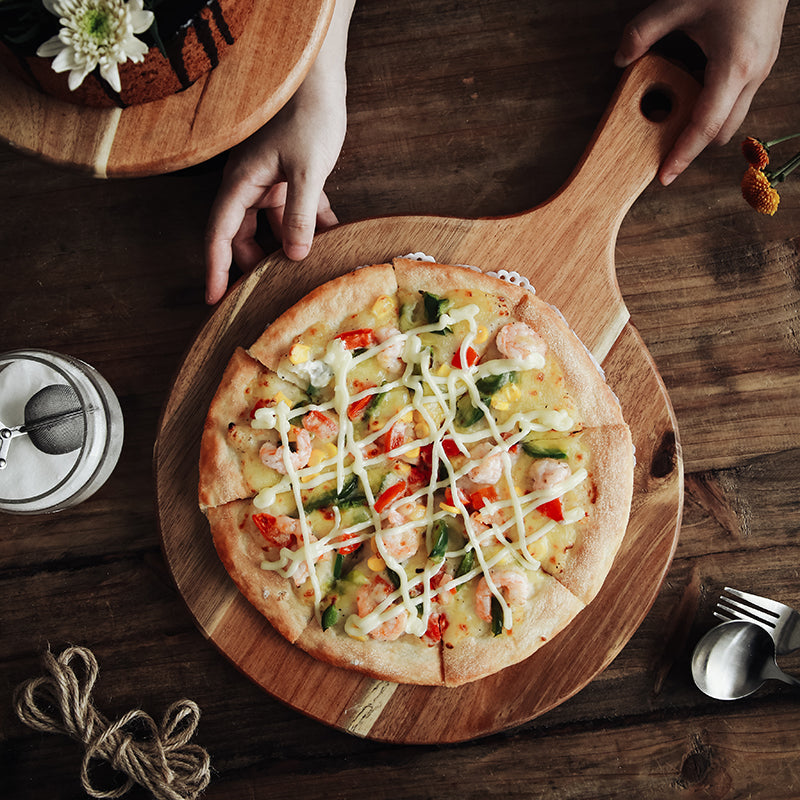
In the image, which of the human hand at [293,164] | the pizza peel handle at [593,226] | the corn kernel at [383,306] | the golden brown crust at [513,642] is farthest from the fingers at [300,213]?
the golden brown crust at [513,642]

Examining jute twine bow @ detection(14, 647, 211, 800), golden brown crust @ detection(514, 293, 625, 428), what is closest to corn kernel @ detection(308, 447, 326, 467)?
golden brown crust @ detection(514, 293, 625, 428)

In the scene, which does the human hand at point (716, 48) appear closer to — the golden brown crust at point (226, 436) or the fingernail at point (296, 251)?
the fingernail at point (296, 251)

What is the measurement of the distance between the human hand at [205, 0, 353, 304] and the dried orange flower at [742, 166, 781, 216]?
1751 mm

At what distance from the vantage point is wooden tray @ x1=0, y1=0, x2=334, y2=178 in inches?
82.3

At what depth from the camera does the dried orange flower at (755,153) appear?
3.11 metres

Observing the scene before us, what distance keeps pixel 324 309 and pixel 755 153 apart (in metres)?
1.92

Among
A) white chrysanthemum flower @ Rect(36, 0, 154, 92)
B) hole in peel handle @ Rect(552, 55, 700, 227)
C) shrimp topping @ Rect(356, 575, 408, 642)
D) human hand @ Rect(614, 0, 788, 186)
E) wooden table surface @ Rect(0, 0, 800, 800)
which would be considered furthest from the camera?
wooden table surface @ Rect(0, 0, 800, 800)

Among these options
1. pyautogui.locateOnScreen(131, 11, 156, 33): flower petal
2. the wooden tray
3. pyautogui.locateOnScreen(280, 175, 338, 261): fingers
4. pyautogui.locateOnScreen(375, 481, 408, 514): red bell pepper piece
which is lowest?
pyautogui.locateOnScreen(375, 481, 408, 514): red bell pepper piece

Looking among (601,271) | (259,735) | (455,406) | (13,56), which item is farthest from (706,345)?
(13,56)

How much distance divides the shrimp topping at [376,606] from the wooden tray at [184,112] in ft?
5.60

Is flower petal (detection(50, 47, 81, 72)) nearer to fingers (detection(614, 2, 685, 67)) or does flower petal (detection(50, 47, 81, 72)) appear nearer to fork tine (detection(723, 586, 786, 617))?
fingers (detection(614, 2, 685, 67))

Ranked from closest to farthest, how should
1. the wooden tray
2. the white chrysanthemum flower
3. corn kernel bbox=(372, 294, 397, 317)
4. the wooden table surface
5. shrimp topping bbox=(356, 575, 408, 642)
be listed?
the white chrysanthemum flower < the wooden tray < shrimp topping bbox=(356, 575, 408, 642) < corn kernel bbox=(372, 294, 397, 317) < the wooden table surface

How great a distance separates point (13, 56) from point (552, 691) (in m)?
2.90

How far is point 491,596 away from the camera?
292 cm
